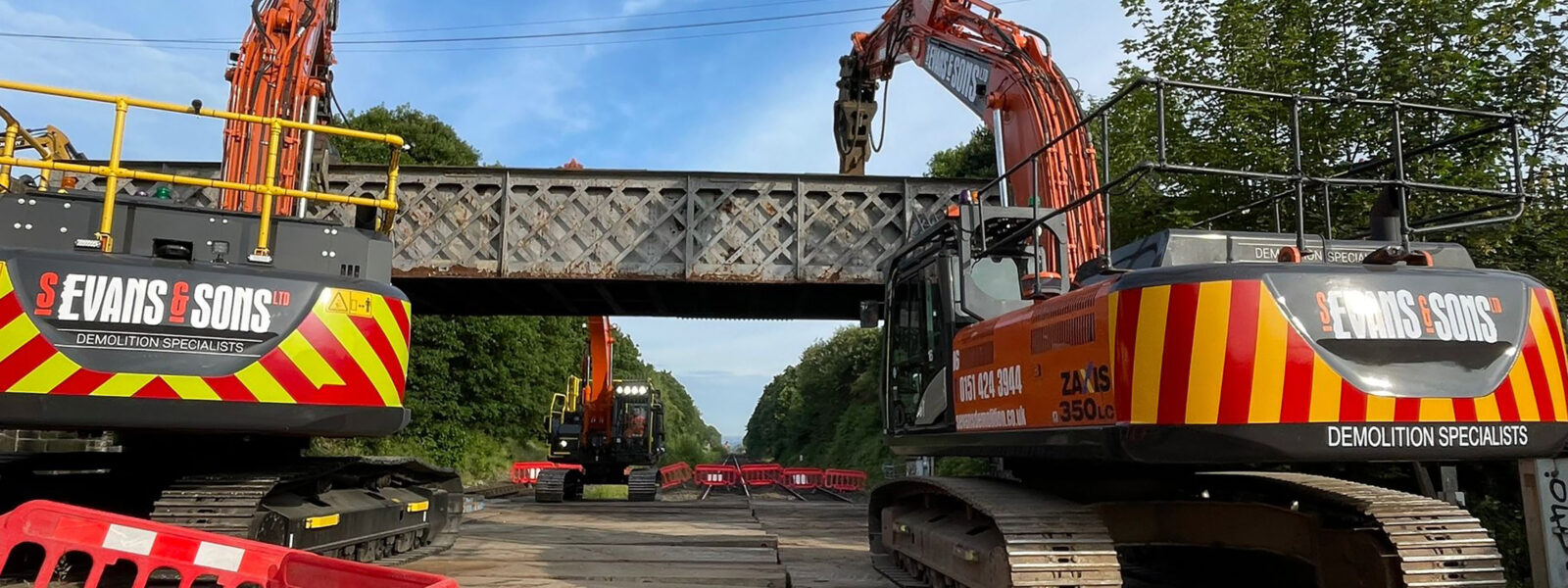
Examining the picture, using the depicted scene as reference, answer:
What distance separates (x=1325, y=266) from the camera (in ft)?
13.5

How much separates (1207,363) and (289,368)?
185 inches

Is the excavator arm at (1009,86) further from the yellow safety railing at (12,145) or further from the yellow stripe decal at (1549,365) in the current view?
the yellow safety railing at (12,145)

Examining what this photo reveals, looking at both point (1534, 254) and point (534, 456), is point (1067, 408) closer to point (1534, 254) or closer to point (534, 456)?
point (1534, 254)

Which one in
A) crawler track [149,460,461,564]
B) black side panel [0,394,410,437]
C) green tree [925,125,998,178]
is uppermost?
green tree [925,125,998,178]

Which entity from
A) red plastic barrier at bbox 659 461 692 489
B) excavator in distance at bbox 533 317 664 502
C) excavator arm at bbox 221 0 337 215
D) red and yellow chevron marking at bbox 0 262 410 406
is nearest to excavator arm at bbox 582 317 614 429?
excavator in distance at bbox 533 317 664 502

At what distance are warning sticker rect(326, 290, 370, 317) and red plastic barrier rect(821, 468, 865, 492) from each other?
21867mm

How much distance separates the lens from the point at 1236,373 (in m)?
3.94

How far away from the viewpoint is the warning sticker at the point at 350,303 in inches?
226

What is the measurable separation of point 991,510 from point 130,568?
551 cm

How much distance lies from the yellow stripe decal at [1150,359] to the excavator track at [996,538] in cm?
93

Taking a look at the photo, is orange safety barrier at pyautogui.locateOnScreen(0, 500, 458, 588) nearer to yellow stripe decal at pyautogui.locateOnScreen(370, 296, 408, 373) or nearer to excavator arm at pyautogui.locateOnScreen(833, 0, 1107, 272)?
yellow stripe decal at pyautogui.locateOnScreen(370, 296, 408, 373)

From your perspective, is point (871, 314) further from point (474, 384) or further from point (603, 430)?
point (474, 384)

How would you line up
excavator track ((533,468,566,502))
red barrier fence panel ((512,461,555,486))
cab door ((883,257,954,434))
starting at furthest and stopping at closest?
red barrier fence panel ((512,461,555,486)) → excavator track ((533,468,566,502)) → cab door ((883,257,954,434))

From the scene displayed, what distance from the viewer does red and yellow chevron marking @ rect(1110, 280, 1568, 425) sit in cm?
394
